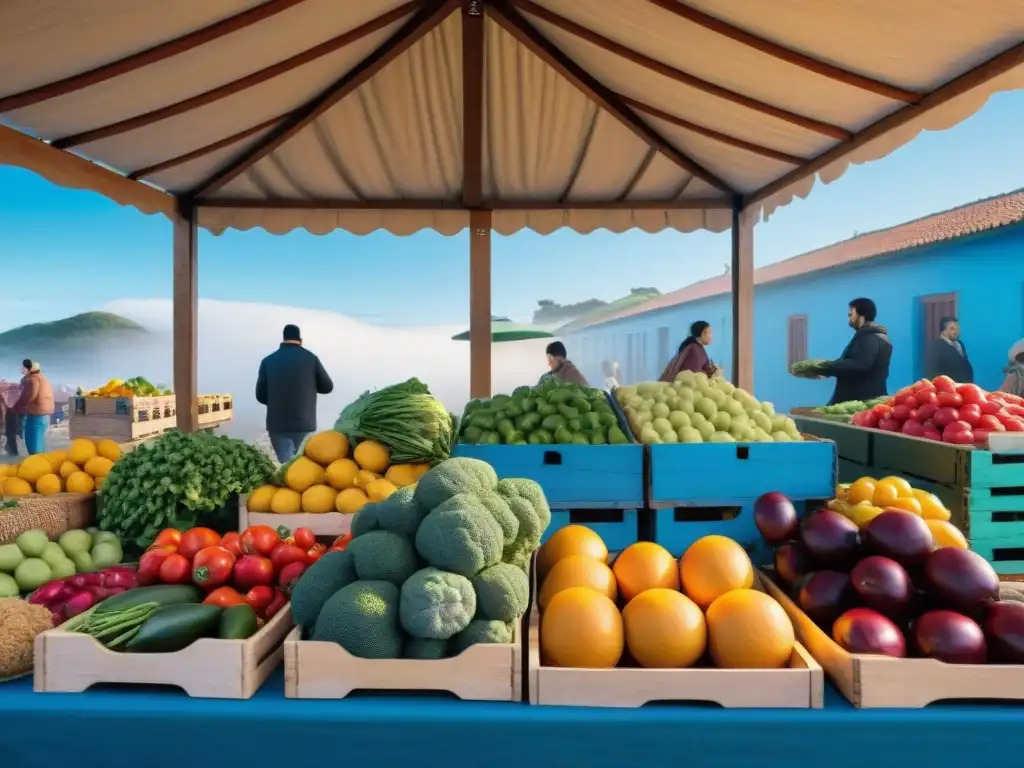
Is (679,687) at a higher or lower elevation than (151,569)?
lower

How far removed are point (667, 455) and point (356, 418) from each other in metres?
1.35

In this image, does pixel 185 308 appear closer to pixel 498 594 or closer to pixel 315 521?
pixel 315 521

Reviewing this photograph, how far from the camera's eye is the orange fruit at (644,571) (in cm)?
170

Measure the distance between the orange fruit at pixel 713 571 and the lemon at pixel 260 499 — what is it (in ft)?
5.55

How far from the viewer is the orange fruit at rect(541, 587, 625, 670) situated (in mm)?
1478

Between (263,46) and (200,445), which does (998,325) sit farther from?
(200,445)

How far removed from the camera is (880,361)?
5.18 m

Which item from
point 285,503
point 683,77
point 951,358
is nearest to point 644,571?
point 285,503

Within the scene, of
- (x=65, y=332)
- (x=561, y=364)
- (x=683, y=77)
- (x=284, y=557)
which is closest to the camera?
(x=284, y=557)

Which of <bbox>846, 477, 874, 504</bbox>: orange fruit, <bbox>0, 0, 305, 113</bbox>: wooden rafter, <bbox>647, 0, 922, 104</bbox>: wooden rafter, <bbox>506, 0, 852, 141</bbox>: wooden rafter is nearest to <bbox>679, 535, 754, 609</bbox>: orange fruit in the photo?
<bbox>846, 477, 874, 504</bbox>: orange fruit

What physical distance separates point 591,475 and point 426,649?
1364 millimetres

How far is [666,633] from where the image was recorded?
4.89 feet

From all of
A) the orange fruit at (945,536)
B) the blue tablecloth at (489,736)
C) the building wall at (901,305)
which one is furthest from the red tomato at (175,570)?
the building wall at (901,305)

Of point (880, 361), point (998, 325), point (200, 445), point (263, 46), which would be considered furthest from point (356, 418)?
point (998, 325)
